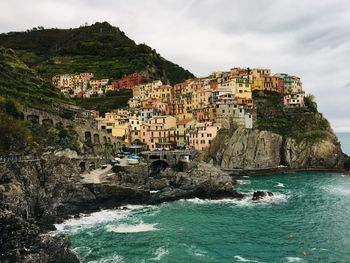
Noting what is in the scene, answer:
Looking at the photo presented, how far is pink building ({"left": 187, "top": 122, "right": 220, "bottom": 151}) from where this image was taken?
92.6 m

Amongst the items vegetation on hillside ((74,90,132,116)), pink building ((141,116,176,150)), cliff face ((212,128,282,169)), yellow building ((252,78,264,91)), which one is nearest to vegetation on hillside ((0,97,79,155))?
pink building ((141,116,176,150))

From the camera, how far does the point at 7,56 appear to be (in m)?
99.9

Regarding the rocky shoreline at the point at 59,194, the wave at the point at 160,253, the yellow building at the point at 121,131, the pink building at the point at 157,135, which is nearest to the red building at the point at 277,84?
the pink building at the point at 157,135

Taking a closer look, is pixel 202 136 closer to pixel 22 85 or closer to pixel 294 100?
pixel 294 100

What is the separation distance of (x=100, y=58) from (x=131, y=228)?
5153 inches

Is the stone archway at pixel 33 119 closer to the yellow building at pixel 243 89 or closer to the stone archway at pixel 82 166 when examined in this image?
the stone archway at pixel 82 166

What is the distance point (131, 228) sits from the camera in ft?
148

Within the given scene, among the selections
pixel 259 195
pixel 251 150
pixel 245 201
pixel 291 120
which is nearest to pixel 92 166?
pixel 245 201

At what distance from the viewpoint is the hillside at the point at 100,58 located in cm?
15388

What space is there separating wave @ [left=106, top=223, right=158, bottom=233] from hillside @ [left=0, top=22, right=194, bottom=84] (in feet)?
346

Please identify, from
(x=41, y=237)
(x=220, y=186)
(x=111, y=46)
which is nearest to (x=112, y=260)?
(x=41, y=237)

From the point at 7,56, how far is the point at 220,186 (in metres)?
68.1

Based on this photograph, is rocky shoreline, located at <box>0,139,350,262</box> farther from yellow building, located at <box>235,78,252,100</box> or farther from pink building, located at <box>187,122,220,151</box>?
yellow building, located at <box>235,78,252,100</box>

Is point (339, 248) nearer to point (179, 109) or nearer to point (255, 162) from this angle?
point (255, 162)
